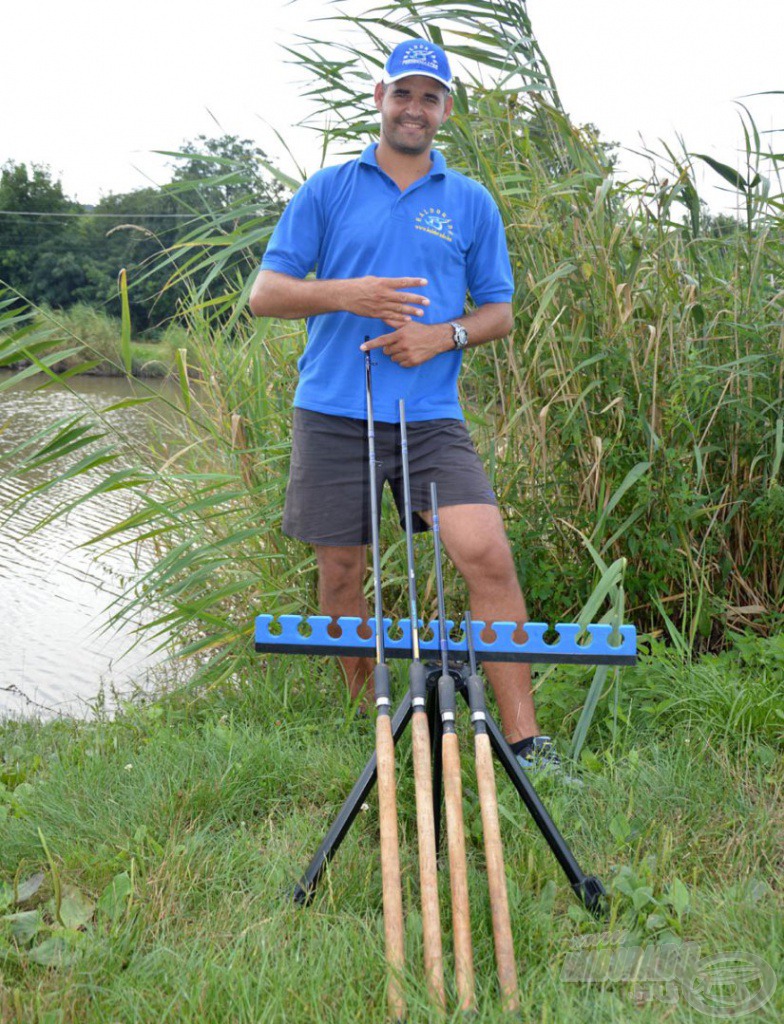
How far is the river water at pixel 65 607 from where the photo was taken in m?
4.46

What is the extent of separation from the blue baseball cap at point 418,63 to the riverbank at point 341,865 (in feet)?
5.64

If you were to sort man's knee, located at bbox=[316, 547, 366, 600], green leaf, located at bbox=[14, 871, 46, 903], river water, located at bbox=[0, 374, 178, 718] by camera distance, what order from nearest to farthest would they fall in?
green leaf, located at bbox=[14, 871, 46, 903], man's knee, located at bbox=[316, 547, 366, 600], river water, located at bbox=[0, 374, 178, 718]

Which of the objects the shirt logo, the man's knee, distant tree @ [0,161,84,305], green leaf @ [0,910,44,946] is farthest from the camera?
distant tree @ [0,161,84,305]

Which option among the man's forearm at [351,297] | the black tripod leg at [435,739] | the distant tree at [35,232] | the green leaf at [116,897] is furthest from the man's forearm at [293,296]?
the distant tree at [35,232]

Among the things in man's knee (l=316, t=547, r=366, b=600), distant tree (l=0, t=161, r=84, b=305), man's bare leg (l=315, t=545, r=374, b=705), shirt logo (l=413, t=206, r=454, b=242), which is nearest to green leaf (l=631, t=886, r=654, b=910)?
man's bare leg (l=315, t=545, r=374, b=705)

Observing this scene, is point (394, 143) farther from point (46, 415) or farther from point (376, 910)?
point (46, 415)

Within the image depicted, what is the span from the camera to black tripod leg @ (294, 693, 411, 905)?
1.98 metres

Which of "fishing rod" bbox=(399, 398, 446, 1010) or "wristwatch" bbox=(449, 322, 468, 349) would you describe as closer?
"fishing rod" bbox=(399, 398, 446, 1010)

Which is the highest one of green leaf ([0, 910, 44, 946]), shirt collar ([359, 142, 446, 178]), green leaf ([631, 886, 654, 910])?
shirt collar ([359, 142, 446, 178])

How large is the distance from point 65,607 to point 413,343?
4.15 metres

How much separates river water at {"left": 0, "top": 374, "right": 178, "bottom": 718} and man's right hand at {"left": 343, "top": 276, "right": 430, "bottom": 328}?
2.79 feet

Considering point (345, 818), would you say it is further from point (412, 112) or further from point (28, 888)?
point (412, 112)

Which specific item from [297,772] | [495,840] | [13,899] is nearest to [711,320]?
[297,772]

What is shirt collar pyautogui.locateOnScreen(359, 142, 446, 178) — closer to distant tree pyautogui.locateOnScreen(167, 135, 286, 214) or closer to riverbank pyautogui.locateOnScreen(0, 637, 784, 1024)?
distant tree pyautogui.locateOnScreen(167, 135, 286, 214)
